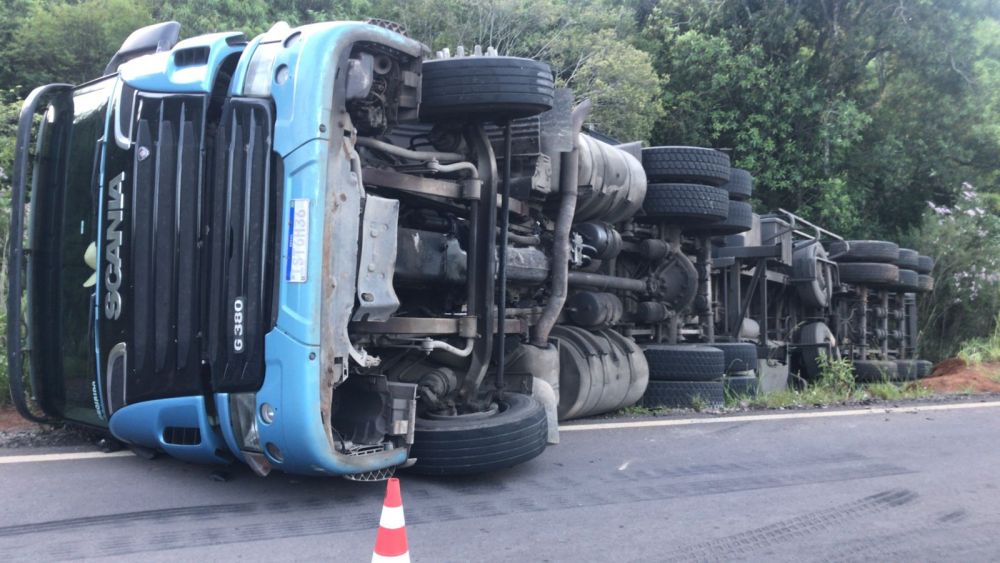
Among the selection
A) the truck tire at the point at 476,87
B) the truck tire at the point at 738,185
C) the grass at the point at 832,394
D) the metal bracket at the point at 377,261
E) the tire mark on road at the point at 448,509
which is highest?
the truck tire at the point at 738,185

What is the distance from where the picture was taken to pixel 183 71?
4215mm

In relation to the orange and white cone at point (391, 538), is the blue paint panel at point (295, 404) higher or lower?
higher

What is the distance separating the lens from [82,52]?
1845 centimetres

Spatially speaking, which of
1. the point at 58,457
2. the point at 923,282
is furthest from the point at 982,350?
the point at 58,457

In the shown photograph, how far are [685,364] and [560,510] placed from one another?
358 centimetres

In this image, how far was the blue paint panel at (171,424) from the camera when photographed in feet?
13.2

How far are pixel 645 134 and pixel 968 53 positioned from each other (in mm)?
6825

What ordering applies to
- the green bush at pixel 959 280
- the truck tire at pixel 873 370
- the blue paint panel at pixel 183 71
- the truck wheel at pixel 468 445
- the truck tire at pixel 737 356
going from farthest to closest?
1. the green bush at pixel 959 280
2. the truck tire at pixel 873 370
3. the truck tire at pixel 737 356
4. the truck wheel at pixel 468 445
5. the blue paint panel at pixel 183 71

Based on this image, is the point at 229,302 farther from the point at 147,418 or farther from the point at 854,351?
the point at 854,351

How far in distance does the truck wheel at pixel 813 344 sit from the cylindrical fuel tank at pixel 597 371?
186 inches

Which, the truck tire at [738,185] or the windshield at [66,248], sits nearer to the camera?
the windshield at [66,248]

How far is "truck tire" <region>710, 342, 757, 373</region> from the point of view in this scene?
834 cm

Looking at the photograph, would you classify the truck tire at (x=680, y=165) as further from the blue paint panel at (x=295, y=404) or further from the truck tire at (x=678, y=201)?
the blue paint panel at (x=295, y=404)

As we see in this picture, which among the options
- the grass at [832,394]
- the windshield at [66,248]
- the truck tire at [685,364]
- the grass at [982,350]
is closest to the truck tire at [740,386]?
the grass at [832,394]
